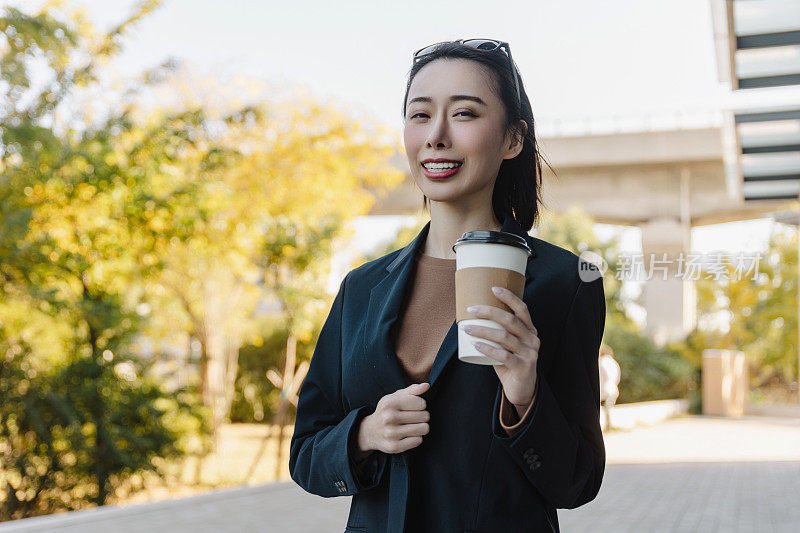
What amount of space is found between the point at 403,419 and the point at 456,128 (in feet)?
1.54

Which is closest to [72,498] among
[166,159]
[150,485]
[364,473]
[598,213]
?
[150,485]

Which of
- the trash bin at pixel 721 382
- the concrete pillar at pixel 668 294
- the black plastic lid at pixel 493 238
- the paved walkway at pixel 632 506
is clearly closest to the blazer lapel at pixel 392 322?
the black plastic lid at pixel 493 238

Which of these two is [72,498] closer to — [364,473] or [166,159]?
[166,159]

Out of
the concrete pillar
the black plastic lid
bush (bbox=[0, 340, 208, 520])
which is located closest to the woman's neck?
the black plastic lid

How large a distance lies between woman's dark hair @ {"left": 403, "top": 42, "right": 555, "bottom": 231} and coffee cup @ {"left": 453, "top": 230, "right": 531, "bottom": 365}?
372 millimetres

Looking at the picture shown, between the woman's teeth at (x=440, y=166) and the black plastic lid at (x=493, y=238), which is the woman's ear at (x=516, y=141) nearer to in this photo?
the woman's teeth at (x=440, y=166)

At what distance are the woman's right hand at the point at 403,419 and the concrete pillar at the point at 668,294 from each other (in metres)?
26.7

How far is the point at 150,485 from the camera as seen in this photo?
959 centimetres

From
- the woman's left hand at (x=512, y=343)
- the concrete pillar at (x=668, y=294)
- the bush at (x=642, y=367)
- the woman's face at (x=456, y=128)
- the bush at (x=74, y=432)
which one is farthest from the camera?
the concrete pillar at (x=668, y=294)

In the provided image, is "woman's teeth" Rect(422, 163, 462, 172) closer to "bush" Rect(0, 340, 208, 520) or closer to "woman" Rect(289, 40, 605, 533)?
"woman" Rect(289, 40, 605, 533)

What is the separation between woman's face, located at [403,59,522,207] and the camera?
138 cm

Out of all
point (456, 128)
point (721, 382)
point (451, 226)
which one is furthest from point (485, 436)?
point (721, 382)

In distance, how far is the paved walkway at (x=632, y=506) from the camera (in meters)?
6.96

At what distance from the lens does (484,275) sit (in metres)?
1.10
